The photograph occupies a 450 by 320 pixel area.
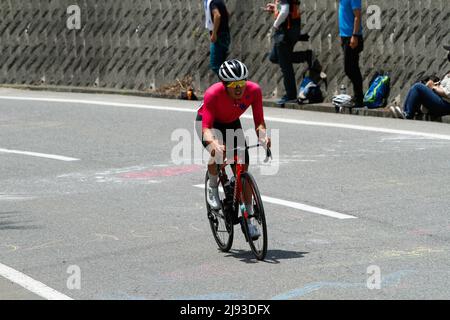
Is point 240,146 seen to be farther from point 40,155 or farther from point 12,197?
point 40,155

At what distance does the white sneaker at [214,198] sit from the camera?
10914mm

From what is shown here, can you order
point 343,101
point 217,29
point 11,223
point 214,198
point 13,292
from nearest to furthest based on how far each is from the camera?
point 13,292 < point 214,198 < point 11,223 < point 343,101 < point 217,29

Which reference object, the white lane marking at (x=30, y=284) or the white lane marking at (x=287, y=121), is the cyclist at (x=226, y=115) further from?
the white lane marking at (x=287, y=121)

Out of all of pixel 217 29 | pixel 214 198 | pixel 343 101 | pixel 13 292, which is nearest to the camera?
pixel 13 292

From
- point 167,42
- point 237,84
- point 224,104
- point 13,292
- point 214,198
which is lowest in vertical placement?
point 13,292

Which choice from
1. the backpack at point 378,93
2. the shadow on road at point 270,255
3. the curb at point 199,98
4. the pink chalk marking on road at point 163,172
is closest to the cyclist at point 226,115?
the shadow on road at point 270,255

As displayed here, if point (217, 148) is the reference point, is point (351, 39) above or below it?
above

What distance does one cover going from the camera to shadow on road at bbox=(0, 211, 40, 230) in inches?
478

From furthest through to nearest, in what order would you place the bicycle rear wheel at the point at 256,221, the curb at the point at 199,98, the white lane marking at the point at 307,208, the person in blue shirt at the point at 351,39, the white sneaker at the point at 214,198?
the curb at the point at 199,98 < the person in blue shirt at the point at 351,39 < the white lane marking at the point at 307,208 < the white sneaker at the point at 214,198 < the bicycle rear wheel at the point at 256,221

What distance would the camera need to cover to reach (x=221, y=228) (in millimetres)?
10992

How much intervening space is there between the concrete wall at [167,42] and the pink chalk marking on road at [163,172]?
19.6 feet

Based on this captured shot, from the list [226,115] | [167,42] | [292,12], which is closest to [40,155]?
[292,12]

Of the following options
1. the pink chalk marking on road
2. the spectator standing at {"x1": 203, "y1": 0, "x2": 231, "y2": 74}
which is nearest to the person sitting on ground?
the spectator standing at {"x1": 203, "y1": 0, "x2": 231, "y2": 74}

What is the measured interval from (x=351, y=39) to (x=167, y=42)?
6.12 meters
